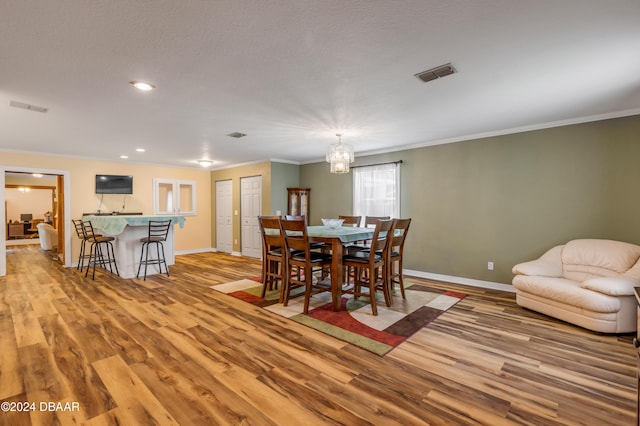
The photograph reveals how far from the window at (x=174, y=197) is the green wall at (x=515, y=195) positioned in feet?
17.0

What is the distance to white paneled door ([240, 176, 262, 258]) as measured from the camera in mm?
6940

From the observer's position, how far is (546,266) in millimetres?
3475

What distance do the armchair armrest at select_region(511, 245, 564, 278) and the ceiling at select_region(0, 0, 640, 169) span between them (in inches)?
68.6

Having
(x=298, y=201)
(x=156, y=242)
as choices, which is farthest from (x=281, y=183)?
(x=156, y=242)

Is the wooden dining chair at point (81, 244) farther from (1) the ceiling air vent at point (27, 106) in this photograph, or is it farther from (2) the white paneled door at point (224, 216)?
(1) the ceiling air vent at point (27, 106)

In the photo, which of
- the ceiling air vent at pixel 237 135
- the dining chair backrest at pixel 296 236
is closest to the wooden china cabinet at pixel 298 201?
the ceiling air vent at pixel 237 135

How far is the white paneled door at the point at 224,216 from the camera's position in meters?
7.77

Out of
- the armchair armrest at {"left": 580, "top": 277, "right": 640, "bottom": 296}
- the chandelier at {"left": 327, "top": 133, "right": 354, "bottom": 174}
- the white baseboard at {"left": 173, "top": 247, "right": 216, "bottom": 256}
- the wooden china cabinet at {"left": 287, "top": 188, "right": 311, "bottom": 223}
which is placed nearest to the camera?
the armchair armrest at {"left": 580, "top": 277, "right": 640, "bottom": 296}

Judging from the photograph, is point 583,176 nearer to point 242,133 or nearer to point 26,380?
point 242,133

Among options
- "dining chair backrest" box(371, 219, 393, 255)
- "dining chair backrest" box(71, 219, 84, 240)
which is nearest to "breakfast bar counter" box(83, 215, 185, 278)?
"dining chair backrest" box(71, 219, 84, 240)

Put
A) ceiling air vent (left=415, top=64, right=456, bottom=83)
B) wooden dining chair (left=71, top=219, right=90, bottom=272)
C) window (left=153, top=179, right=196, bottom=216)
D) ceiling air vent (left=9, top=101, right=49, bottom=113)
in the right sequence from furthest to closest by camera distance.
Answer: window (left=153, top=179, right=196, bottom=216), wooden dining chair (left=71, top=219, right=90, bottom=272), ceiling air vent (left=9, top=101, right=49, bottom=113), ceiling air vent (left=415, top=64, right=456, bottom=83)

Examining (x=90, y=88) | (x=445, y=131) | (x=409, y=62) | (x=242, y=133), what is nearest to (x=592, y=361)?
(x=409, y=62)

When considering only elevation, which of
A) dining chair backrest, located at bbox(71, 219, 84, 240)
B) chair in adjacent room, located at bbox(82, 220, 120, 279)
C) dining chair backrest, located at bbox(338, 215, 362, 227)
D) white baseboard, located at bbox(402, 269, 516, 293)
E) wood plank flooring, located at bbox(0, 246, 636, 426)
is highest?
dining chair backrest, located at bbox(338, 215, 362, 227)

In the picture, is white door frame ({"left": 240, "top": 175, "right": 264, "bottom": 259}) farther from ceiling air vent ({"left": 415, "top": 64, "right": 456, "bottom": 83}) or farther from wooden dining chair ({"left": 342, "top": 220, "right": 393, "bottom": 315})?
ceiling air vent ({"left": 415, "top": 64, "right": 456, "bottom": 83})
